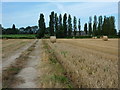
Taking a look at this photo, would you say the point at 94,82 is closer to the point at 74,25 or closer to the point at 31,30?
the point at 74,25

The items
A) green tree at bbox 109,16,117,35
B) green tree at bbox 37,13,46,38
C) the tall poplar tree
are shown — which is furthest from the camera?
the tall poplar tree

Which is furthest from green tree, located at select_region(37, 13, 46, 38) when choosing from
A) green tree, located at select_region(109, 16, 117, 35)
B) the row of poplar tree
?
green tree, located at select_region(109, 16, 117, 35)

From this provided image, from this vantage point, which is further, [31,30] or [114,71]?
[31,30]

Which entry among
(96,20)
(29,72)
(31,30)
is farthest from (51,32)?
(29,72)

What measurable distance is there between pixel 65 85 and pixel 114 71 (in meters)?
2.16

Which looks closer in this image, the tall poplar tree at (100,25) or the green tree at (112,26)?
the green tree at (112,26)

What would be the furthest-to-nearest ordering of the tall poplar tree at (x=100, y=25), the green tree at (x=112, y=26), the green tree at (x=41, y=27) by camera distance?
the tall poplar tree at (x=100, y=25)
the green tree at (x=112, y=26)
the green tree at (x=41, y=27)

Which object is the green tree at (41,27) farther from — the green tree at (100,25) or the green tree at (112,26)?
the green tree at (112,26)

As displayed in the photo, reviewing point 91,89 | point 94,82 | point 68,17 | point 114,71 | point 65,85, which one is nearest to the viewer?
point 91,89

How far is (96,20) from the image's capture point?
115125mm

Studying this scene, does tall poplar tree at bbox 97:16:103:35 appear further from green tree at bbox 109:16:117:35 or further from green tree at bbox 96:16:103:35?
green tree at bbox 109:16:117:35

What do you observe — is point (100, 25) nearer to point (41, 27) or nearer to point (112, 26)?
point (112, 26)

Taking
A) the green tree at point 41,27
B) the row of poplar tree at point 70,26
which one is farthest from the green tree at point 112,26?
the green tree at point 41,27

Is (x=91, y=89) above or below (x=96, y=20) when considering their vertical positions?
below
